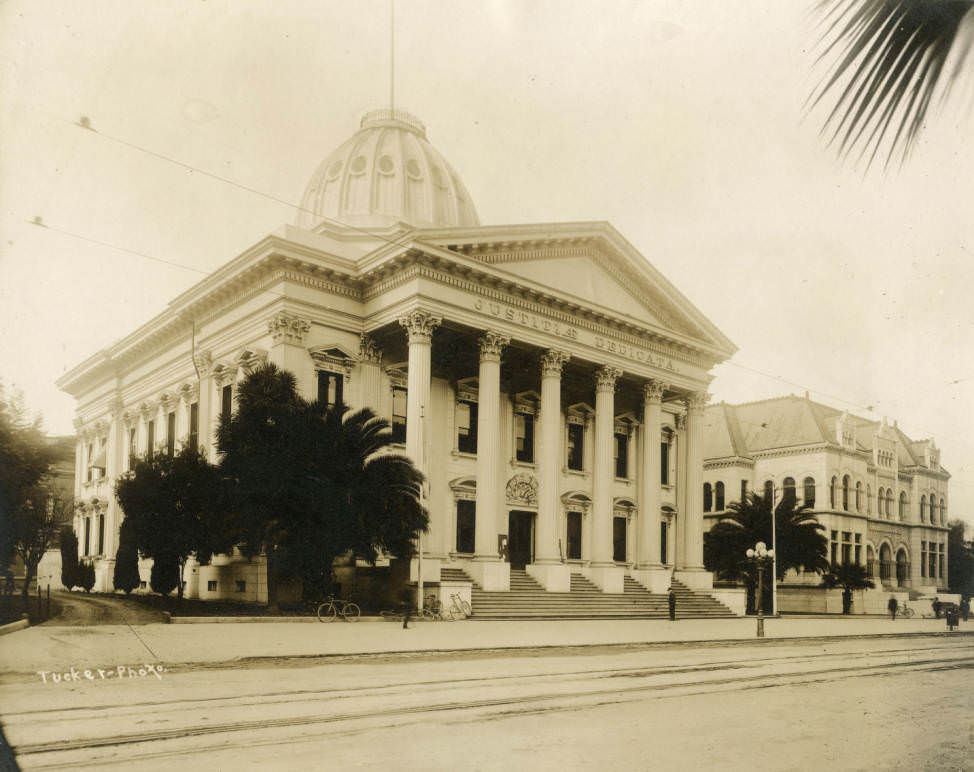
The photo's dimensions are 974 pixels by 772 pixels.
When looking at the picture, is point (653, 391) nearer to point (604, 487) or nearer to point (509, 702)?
point (604, 487)

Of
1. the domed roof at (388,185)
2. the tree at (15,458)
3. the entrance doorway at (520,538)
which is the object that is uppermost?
the domed roof at (388,185)

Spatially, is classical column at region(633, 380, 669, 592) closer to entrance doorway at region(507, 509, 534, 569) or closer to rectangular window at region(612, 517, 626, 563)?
rectangular window at region(612, 517, 626, 563)

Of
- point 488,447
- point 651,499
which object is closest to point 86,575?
point 488,447

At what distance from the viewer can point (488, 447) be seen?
30109 millimetres

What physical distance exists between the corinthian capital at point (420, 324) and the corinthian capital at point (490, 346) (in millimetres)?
2268

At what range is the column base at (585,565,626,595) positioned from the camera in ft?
108

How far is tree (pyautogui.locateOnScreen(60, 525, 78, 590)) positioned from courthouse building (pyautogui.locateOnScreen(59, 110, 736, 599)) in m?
1.38

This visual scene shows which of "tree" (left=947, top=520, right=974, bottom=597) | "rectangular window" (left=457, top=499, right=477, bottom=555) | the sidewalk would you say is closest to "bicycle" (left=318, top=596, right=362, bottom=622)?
the sidewalk

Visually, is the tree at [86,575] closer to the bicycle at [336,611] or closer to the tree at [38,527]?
the tree at [38,527]

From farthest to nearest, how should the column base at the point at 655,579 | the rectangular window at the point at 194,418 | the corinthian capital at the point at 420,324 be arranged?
the column base at the point at 655,579 → the rectangular window at the point at 194,418 → the corinthian capital at the point at 420,324

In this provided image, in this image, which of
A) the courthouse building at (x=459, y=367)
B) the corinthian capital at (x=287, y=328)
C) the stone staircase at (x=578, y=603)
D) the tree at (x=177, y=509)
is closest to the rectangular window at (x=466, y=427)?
the courthouse building at (x=459, y=367)

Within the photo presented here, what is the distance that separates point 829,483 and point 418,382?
2614 cm

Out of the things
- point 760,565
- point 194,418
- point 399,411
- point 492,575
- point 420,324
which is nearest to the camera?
point 420,324

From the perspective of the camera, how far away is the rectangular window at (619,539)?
1564 inches
